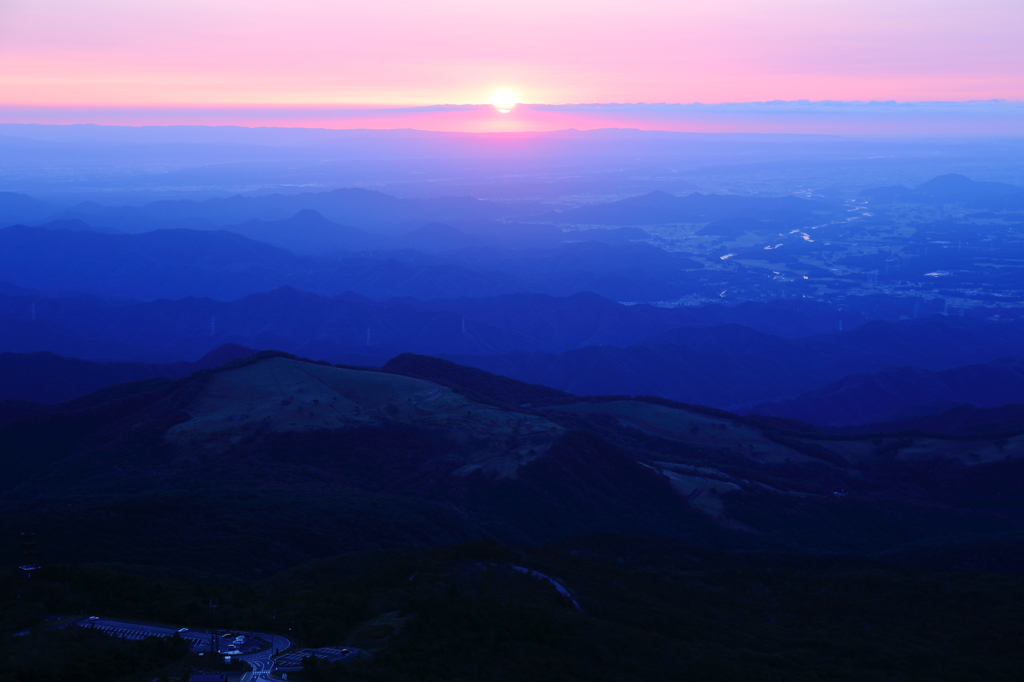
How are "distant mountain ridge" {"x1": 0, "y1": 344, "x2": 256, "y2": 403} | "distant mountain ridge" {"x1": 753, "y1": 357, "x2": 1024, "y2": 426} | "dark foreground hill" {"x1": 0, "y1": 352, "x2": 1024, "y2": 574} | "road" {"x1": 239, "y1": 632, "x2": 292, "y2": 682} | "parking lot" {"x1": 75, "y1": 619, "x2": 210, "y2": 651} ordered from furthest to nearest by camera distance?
"distant mountain ridge" {"x1": 753, "y1": 357, "x2": 1024, "y2": 426} → "distant mountain ridge" {"x1": 0, "y1": 344, "x2": 256, "y2": 403} → "dark foreground hill" {"x1": 0, "y1": 352, "x2": 1024, "y2": 574} → "parking lot" {"x1": 75, "y1": 619, "x2": 210, "y2": 651} → "road" {"x1": 239, "y1": 632, "x2": 292, "y2": 682}

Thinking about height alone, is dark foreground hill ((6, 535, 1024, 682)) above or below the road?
below

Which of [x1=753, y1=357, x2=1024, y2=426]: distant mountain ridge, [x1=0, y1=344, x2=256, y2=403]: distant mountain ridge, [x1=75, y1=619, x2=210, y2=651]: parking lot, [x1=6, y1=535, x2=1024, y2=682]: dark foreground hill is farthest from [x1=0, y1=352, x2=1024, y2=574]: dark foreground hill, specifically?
[x1=753, y1=357, x2=1024, y2=426]: distant mountain ridge

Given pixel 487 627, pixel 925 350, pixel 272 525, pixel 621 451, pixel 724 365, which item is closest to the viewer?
pixel 487 627

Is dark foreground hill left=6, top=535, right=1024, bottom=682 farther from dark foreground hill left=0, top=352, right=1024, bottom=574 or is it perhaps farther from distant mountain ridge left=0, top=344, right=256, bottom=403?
distant mountain ridge left=0, top=344, right=256, bottom=403

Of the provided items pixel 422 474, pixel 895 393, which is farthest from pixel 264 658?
pixel 895 393

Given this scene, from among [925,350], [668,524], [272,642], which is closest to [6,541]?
[272,642]

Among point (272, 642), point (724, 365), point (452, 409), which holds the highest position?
point (272, 642)

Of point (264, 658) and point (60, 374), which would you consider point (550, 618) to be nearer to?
point (264, 658)

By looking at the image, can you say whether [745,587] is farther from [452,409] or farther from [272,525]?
[452,409]
